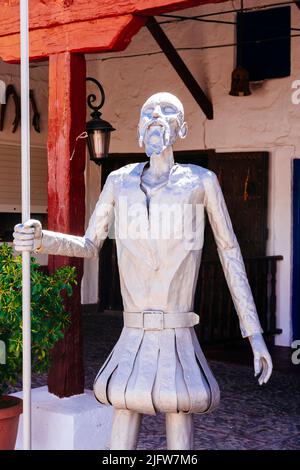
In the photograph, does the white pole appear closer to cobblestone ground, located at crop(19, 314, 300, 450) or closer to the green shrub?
the green shrub

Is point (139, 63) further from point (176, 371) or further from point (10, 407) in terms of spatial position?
point (176, 371)

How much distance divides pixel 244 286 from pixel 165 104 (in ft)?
3.02

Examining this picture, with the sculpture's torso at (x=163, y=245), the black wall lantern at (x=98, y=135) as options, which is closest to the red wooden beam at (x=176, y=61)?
the black wall lantern at (x=98, y=135)

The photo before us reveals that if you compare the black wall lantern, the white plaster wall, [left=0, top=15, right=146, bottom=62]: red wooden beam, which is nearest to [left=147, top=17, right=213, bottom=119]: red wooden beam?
the white plaster wall

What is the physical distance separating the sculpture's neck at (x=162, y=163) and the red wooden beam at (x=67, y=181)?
1.81 meters

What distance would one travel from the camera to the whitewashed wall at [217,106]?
31.2 feet

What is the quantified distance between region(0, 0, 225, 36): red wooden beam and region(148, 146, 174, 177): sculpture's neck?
5.38ft

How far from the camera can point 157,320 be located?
141 inches

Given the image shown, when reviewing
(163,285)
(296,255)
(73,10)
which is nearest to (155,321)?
(163,285)

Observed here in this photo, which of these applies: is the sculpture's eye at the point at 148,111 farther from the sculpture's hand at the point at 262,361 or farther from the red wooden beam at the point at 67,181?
the red wooden beam at the point at 67,181

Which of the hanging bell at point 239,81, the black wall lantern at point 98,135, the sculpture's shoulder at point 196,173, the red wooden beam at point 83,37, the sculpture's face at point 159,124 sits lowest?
the sculpture's shoulder at point 196,173

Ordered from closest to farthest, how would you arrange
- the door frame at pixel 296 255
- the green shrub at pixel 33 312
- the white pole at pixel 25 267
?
the white pole at pixel 25 267
the green shrub at pixel 33 312
the door frame at pixel 296 255

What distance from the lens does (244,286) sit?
12.1ft

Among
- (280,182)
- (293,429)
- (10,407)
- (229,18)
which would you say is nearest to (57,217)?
(10,407)
